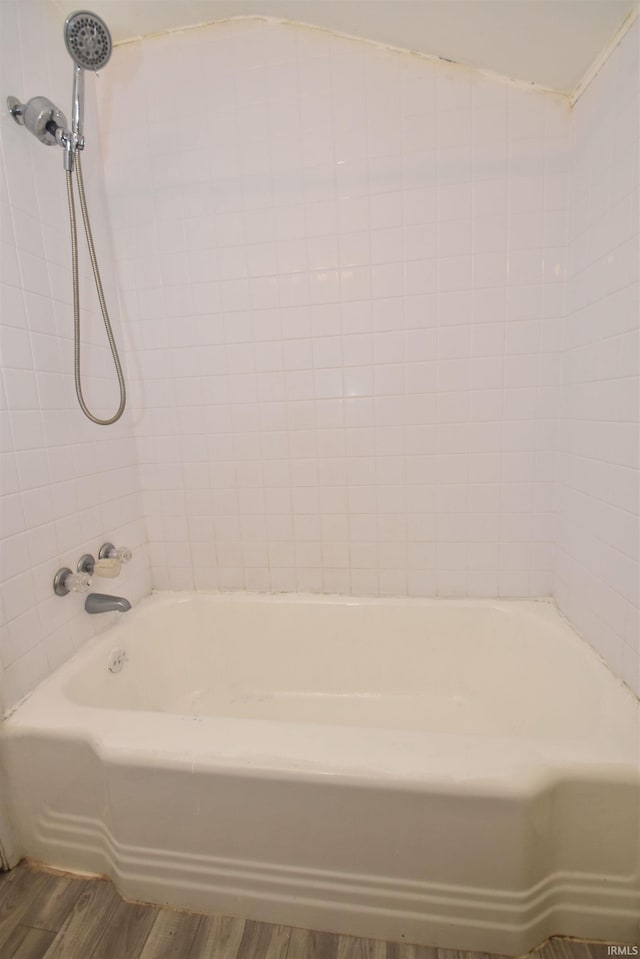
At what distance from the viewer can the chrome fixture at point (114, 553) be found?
1.20m

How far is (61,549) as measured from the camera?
1.08 m

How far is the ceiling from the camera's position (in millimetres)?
890

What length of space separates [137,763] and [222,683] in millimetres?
646

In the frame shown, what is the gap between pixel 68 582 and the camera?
1065 mm

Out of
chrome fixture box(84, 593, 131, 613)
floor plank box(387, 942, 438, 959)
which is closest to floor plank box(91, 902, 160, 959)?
floor plank box(387, 942, 438, 959)

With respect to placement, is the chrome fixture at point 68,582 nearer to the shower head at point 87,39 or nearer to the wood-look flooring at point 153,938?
the wood-look flooring at point 153,938

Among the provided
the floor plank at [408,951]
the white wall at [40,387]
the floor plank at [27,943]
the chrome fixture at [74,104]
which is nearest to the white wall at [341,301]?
the white wall at [40,387]

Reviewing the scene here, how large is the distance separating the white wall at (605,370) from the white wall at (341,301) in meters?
0.08

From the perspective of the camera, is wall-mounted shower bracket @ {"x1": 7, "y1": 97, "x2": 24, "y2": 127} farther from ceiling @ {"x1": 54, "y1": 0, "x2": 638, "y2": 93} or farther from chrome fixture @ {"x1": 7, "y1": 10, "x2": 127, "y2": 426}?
ceiling @ {"x1": 54, "y1": 0, "x2": 638, "y2": 93}

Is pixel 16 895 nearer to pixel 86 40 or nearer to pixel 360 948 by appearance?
pixel 360 948

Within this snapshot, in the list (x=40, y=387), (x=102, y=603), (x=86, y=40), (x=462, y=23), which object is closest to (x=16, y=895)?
(x=102, y=603)

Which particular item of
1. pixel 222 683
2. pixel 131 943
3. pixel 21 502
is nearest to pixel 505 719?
pixel 222 683

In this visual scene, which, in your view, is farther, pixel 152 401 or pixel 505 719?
pixel 152 401

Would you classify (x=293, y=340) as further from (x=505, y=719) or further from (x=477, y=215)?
(x=505, y=719)
